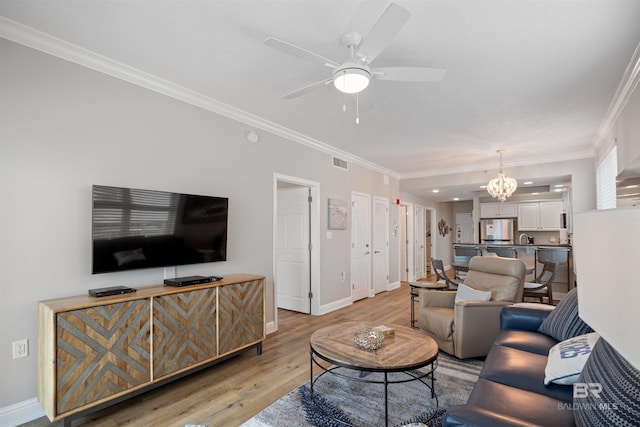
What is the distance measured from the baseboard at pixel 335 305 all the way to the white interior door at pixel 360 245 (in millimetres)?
228

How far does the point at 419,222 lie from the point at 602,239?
8.95 meters

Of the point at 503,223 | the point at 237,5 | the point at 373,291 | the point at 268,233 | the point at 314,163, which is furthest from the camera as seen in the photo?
the point at 503,223

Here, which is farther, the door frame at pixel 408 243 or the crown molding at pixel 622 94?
the door frame at pixel 408 243

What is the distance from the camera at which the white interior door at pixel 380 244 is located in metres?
6.64

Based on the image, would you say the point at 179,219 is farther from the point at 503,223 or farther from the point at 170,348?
the point at 503,223

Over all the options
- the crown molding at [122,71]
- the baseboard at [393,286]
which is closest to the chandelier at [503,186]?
the baseboard at [393,286]

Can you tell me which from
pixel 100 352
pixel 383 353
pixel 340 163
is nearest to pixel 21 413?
pixel 100 352

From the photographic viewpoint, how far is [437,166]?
6.63 metres

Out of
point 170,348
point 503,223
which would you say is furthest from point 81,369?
point 503,223

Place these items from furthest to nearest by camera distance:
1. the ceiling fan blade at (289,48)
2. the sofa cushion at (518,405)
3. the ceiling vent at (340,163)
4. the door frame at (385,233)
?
the door frame at (385,233) → the ceiling vent at (340,163) → the ceiling fan blade at (289,48) → the sofa cushion at (518,405)

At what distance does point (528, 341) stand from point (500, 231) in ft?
23.4

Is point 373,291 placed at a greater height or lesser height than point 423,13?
lesser

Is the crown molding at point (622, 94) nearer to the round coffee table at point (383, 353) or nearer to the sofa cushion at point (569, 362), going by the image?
the sofa cushion at point (569, 362)

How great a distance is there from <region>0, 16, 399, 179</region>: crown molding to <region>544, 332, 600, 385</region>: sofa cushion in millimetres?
3518
